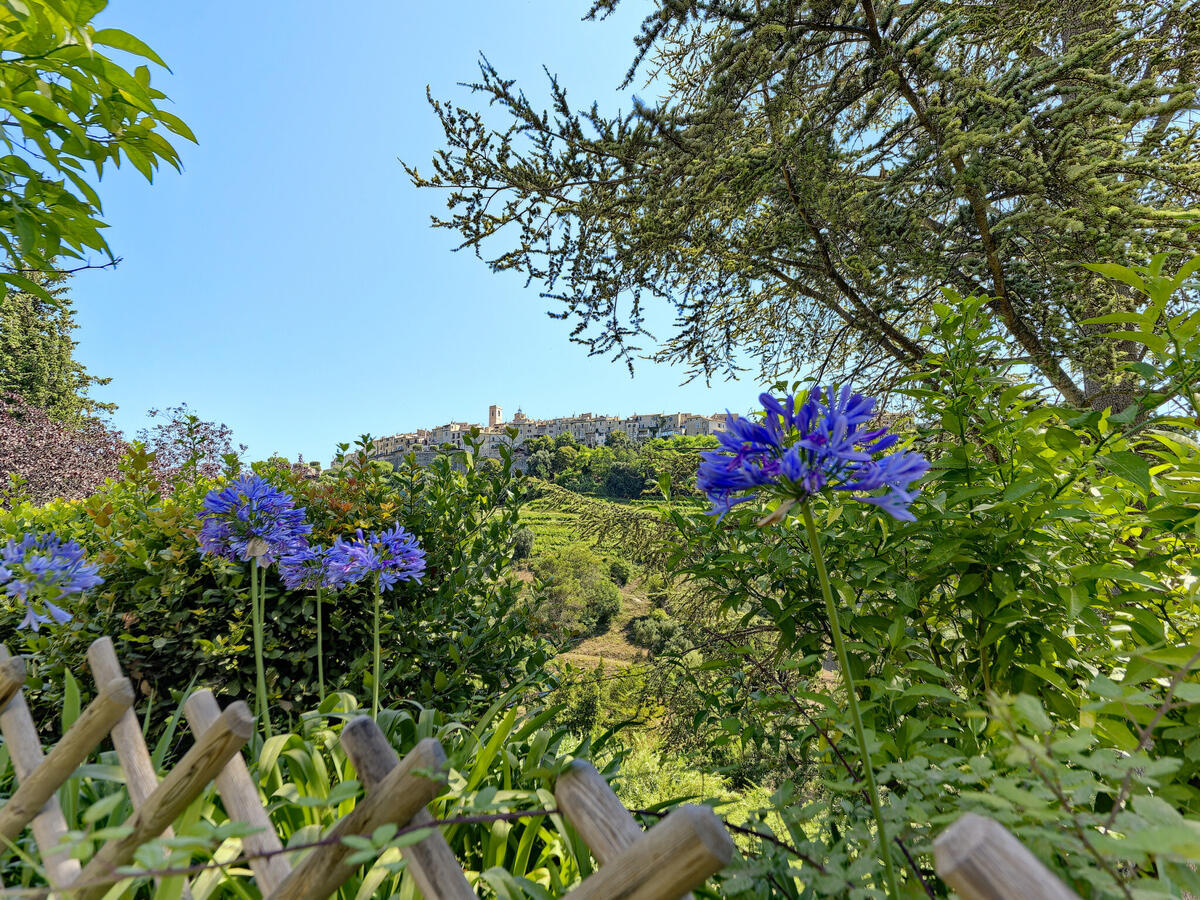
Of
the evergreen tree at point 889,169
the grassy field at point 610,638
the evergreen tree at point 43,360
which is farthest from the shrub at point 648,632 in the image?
the evergreen tree at point 43,360

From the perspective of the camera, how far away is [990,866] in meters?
0.43

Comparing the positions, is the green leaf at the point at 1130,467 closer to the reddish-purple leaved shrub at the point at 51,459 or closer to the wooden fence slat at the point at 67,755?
the wooden fence slat at the point at 67,755

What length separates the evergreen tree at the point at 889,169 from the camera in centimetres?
268

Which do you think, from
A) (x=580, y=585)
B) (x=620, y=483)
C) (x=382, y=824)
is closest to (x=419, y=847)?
(x=382, y=824)

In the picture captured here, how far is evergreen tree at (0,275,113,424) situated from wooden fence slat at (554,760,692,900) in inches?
1009

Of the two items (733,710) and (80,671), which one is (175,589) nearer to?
(80,671)

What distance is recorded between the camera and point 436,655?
104 inches

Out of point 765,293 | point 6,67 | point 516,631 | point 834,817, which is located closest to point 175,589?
point 516,631

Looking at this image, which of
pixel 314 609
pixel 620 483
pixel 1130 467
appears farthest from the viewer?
pixel 620 483

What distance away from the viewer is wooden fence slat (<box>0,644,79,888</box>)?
1.15m

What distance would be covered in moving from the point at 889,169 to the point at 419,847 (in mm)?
5170

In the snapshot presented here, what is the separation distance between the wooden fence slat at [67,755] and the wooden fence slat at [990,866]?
1538 mm

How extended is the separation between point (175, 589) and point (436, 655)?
4.08ft

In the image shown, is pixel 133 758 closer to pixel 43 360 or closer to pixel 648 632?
pixel 648 632
